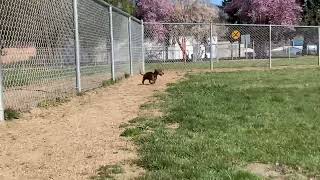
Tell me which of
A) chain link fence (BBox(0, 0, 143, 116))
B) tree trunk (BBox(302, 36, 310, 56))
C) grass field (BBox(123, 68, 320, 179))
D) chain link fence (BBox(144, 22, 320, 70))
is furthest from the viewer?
tree trunk (BBox(302, 36, 310, 56))

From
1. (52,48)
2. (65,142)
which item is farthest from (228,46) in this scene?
(65,142)

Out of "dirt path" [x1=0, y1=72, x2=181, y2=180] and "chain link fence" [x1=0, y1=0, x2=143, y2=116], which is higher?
"chain link fence" [x1=0, y1=0, x2=143, y2=116]

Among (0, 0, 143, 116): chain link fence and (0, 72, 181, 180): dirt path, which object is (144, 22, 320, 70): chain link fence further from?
(0, 72, 181, 180): dirt path

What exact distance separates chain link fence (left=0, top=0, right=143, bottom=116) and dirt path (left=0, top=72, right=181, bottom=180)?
53cm

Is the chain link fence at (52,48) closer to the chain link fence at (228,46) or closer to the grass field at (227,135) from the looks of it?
the grass field at (227,135)

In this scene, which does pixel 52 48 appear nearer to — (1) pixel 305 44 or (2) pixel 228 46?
(2) pixel 228 46

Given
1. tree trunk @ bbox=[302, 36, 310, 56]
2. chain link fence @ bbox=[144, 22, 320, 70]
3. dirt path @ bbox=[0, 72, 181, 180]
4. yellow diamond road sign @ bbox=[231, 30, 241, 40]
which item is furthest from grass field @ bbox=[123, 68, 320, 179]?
tree trunk @ bbox=[302, 36, 310, 56]

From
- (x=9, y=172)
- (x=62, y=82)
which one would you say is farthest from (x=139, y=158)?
(x=62, y=82)

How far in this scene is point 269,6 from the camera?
49.1m

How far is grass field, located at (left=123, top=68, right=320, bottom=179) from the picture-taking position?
5.76 meters

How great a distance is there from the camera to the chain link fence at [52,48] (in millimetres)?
8672

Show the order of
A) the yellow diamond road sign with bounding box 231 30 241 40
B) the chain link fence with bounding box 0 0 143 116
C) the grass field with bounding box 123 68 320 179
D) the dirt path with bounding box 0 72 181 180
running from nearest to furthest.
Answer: the dirt path with bounding box 0 72 181 180 → the grass field with bounding box 123 68 320 179 → the chain link fence with bounding box 0 0 143 116 → the yellow diamond road sign with bounding box 231 30 241 40

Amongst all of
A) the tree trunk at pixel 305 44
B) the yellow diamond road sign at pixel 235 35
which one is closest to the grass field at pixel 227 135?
the yellow diamond road sign at pixel 235 35

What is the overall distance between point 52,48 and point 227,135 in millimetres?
4229
